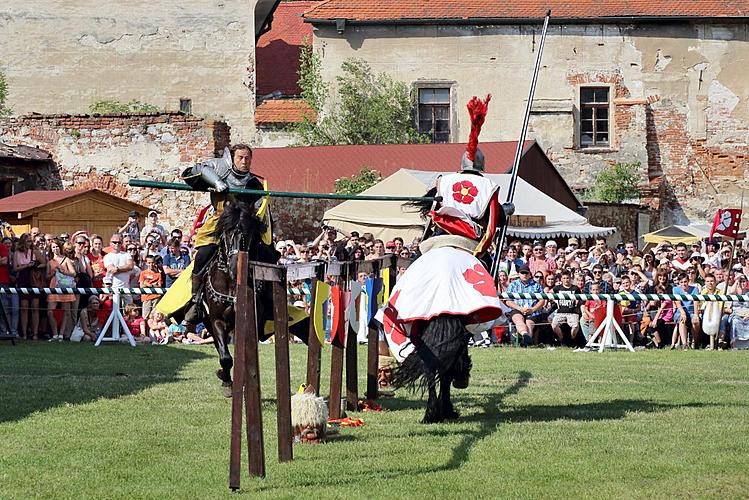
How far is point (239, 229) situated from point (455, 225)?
1866 millimetres

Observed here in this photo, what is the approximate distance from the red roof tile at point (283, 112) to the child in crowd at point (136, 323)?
26.9m

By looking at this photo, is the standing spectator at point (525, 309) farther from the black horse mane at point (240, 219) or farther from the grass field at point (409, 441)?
the black horse mane at point (240, 219)

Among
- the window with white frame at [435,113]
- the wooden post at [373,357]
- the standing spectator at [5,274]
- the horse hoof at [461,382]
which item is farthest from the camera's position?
the window with white frame at [435,113]

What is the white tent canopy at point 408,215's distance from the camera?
27.5 metres

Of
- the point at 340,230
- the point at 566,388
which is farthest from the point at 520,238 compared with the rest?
the point at 566,388

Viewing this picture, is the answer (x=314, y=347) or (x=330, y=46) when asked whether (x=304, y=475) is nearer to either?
(x=314, y=347)

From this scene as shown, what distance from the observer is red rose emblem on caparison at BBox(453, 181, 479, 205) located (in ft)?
35.2

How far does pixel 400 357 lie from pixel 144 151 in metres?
22.5

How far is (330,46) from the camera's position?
47.5 meters

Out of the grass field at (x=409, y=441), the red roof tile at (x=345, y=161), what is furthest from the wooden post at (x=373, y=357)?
the red roof tile at (x=345, y=161)

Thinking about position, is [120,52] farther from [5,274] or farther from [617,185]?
[5,274]

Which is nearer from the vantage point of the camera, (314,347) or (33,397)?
(314,347)

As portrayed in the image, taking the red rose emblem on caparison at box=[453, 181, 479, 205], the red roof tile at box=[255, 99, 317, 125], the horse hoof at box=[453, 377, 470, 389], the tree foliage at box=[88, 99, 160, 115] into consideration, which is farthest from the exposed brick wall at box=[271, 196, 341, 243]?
the horse hoof at box=[453, 377, 470, 389]

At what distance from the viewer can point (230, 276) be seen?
37.5ft
